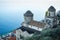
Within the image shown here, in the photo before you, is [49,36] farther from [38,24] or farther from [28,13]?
[28,13]

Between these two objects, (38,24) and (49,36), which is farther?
(38,24)

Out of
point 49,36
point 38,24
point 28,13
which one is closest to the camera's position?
point 49,36

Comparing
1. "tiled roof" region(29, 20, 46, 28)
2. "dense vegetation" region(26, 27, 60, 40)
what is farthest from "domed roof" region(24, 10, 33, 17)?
"dense vegetation" region(26, 27, 60, 40)

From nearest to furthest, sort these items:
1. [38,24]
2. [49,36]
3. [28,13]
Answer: [49,36] → [38,24] → [28,13]

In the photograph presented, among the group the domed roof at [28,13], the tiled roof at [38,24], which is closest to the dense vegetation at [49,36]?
the tiled roof at [38,24]

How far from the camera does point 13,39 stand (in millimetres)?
6836

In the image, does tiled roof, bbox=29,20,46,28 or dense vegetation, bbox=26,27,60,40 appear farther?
tiled roof, bbox=29,20,46,28

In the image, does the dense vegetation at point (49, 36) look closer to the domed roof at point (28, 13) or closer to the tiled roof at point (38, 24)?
the tiled roof at point (38, 24)

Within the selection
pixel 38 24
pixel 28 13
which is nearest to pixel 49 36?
pixel 38 24

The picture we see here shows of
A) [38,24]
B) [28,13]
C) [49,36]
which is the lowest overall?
[49,36]

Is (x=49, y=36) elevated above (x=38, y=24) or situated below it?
below

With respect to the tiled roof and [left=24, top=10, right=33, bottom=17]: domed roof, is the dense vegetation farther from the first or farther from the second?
[left=24, top=10, right=33, bottom=17]: domed roof

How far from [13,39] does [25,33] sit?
0.50 metres

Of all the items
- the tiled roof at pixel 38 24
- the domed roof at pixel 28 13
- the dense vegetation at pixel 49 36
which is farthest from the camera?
the domed roof at pixel 28 13
